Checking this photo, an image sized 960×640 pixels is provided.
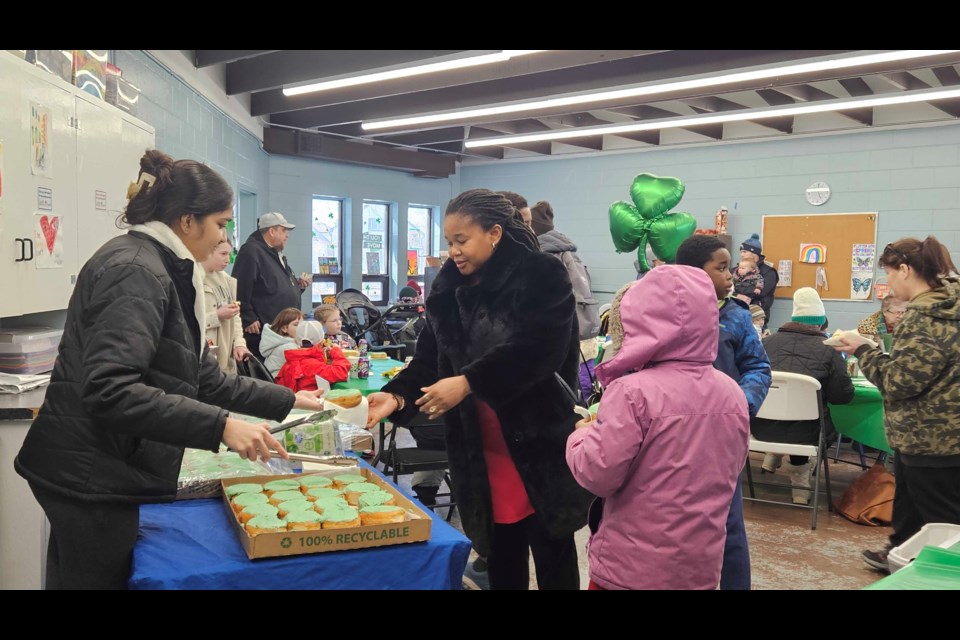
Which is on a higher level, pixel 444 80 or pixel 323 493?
pixel 444 80

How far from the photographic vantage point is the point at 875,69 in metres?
6.29

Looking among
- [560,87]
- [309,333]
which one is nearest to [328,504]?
[309,333]

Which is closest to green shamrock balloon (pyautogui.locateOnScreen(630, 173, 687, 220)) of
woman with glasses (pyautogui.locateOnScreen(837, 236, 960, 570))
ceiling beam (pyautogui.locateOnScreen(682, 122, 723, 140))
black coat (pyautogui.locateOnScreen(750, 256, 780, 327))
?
woman with glasses (pyautogui.locateOnScreen(837, 236, 960, 570))

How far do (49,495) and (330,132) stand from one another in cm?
920

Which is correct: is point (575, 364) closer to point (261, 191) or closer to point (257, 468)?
point (257, 468)

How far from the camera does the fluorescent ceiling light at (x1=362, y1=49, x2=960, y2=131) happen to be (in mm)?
5875

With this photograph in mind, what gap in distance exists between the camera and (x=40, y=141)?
2.87 m

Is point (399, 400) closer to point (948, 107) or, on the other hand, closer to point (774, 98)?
point (774, 98)

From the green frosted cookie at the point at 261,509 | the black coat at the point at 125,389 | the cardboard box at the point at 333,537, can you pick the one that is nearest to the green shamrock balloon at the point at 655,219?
the cardboard box at the point at 333,537

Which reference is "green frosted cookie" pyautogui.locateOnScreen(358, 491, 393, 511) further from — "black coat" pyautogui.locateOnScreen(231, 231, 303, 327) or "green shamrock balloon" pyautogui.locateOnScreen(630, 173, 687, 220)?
"black coat" pyautogui.locateOnScreen(231, 231, 303, 327)

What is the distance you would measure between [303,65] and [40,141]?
4286 millimetres

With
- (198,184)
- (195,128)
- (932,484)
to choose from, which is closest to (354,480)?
(198,184)

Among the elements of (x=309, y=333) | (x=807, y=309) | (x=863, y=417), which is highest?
(x=807, y=309)

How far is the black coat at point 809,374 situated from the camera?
4591 millimetres
